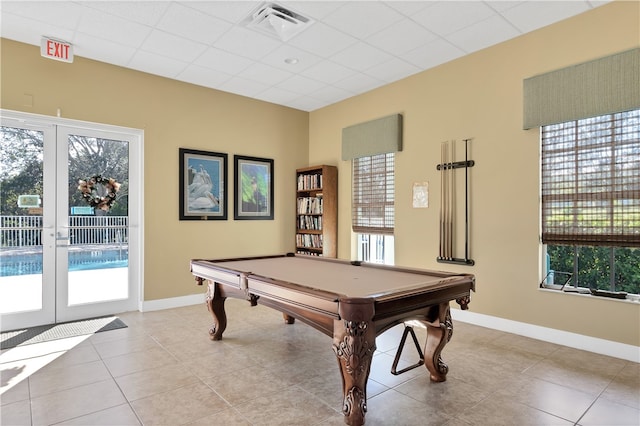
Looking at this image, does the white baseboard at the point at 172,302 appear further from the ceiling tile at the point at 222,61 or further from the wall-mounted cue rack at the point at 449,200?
the wall-mounted cue rack at the point at 449,200

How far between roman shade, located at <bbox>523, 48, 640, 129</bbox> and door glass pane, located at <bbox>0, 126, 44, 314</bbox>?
5.34 m

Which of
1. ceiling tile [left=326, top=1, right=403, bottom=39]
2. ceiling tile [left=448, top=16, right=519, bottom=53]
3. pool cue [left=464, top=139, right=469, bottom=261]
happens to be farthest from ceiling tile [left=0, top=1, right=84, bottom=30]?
pool cue [left=464, top=139, right=469, bottom=261]

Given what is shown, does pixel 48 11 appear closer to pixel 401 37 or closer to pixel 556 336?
pixel 401 37

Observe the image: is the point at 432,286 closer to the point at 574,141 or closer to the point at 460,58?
the point at 574,141

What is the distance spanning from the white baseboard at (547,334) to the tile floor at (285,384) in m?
0.10

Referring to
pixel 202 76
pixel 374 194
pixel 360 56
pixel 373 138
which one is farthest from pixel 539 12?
pixel 202 76

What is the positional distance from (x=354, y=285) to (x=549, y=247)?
249cm

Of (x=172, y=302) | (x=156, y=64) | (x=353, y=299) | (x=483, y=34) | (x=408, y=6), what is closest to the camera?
(x=353, y=299)

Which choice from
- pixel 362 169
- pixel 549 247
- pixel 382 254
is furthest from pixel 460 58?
pixel 382 254

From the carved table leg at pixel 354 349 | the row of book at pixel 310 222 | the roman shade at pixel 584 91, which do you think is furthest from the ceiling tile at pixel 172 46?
the roman shade at pixel 584 91

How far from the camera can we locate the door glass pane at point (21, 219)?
3871 millimetres

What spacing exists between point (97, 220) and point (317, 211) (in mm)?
3072

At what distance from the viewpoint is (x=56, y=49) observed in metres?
3.84

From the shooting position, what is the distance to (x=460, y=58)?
4.28m
